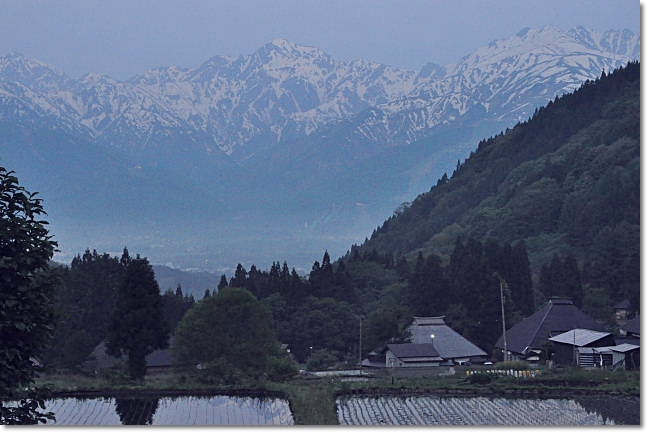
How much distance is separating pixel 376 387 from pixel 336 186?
66.8m

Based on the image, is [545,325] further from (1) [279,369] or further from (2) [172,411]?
(2) [172,411]

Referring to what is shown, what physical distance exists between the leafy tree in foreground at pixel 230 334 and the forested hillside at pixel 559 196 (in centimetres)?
1262

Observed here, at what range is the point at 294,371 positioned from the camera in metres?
21.5

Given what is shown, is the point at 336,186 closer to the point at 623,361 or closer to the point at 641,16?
the point at 623,361

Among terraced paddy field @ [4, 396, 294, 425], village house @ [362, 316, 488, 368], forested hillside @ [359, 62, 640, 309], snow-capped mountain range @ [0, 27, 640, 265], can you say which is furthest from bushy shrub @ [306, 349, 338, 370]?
forested hillside @ [359, 62, 640, 309]

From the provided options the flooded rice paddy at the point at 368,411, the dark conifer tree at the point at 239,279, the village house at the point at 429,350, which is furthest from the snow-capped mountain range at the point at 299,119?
the flooded rice paddy at the point at 368,411

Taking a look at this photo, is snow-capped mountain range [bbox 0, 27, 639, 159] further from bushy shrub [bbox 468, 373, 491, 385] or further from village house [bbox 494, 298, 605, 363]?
bushy shrub [bbox 468, 373, 491, 385]

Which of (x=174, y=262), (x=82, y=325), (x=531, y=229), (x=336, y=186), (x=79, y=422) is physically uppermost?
(x=336, y=186)

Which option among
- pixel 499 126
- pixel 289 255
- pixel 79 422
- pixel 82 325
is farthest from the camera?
pixel 499 126

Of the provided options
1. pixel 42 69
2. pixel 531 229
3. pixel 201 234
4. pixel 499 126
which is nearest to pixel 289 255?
pixel 201 234

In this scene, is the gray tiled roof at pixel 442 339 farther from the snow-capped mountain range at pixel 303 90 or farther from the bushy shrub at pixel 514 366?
the snow-capped mountain range at pixel 303 90

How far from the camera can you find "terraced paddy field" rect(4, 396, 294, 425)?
47.6 feet

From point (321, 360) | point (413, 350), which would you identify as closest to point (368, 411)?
point (413, 350)

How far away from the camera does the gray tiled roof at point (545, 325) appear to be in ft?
83.8
